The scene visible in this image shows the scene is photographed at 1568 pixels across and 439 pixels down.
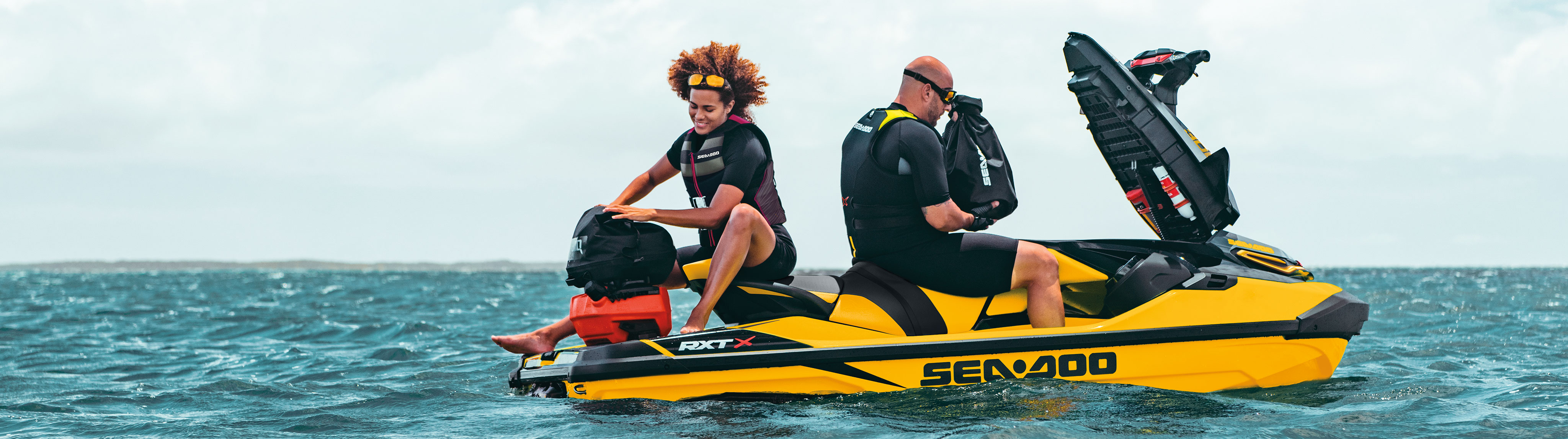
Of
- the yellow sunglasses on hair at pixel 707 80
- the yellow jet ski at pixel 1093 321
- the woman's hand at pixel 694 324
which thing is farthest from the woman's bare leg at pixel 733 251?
the yellow sunglasses on hair at pixel 707 80

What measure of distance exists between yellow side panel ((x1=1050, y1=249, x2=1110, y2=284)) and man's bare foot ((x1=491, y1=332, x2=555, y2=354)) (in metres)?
2.60

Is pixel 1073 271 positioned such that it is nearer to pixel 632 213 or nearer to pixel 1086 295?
pixel 1086 295

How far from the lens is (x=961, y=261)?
4645 millimetres

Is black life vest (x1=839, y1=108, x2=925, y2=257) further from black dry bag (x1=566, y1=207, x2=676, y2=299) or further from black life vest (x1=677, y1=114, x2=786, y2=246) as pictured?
black dry bag (x1=566, y1=207, x2=676, y2=299)

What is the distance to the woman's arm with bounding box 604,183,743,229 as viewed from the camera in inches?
175

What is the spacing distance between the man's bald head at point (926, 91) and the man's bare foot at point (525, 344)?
2141 millimetres

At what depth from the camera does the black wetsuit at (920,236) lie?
435 cm

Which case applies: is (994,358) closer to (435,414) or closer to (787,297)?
(787,297)

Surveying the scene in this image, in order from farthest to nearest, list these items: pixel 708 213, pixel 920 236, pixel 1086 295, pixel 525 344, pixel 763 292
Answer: pixel 1086 295 → pixel 525 344 → pixel 763 292 → pixel 920 236 → pixel 708 213

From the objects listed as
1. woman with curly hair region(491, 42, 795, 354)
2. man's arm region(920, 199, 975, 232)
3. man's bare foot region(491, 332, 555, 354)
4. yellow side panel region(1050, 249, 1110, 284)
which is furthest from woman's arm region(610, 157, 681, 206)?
yellow side panel region(1050, 249, 1110, 284)

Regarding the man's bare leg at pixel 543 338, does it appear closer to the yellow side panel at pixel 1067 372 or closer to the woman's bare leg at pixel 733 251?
the woman's bare leg at pixel 733 251

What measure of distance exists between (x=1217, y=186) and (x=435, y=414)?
4144 millimetres

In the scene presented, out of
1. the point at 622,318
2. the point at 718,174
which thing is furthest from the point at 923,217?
the point at 622,318

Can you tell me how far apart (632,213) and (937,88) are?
1495 millimetres
